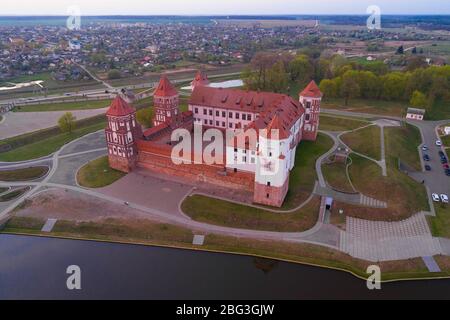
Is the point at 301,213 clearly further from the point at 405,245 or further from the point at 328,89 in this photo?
the point at 328,89

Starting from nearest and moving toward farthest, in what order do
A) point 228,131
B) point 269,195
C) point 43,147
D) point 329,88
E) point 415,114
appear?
point 269,195 < point 43,147 < point 228,131 < point 415,114 < point 329,88

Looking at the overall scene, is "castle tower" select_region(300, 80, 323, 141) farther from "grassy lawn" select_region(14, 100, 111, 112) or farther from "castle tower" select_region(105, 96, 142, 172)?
"grassy lawn" select_region(14, 100, 111, 112)

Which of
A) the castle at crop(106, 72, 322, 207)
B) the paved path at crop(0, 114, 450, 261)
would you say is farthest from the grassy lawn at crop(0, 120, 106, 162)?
the castle at crop(106, 72, 322, 207)

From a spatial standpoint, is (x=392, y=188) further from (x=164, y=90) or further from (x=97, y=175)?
(x=97, y=175)

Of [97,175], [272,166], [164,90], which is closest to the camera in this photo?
[272,166]

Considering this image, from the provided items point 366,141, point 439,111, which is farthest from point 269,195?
point 439,111

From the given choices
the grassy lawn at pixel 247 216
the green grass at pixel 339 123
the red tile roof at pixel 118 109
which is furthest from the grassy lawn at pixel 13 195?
the green grass at pixel 339 123

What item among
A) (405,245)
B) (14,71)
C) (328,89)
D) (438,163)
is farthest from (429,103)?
(14,71)
